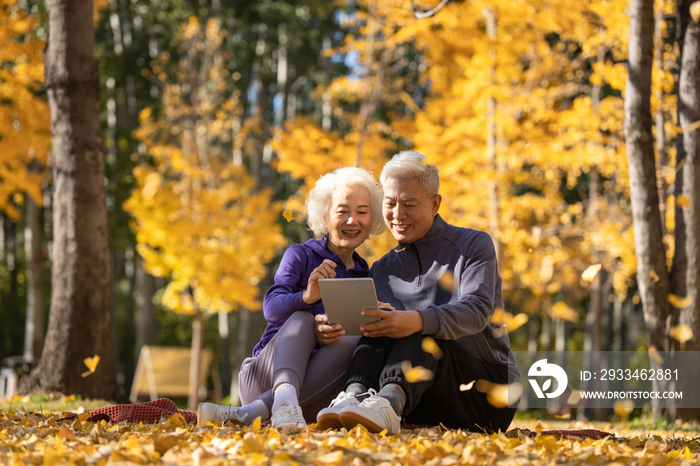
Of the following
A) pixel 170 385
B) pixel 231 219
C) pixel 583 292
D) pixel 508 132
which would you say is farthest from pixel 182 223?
pixel 583 292

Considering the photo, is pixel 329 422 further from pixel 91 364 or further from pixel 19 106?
pixel 19 106

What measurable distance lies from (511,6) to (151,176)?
7057mm

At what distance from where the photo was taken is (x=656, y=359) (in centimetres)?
545

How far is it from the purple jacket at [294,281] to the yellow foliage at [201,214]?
835cm

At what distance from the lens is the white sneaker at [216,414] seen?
2654 millimetres

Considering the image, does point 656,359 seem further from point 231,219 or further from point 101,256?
point 231,219

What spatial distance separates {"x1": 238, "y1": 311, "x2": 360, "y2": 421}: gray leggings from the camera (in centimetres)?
274

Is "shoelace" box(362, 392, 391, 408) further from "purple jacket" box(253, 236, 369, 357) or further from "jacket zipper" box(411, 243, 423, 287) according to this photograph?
"jacket zipper" box(411, 243, 423, 287)

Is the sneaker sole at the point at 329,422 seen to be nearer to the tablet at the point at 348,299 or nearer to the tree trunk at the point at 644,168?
the tablet at the point at 348,299

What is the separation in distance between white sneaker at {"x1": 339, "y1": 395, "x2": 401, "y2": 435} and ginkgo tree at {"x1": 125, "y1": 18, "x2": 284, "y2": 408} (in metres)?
9.23

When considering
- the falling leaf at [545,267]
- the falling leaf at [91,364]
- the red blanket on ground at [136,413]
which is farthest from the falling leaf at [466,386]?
the falling leaf at [545,267]

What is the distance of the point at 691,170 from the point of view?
553 centimetres

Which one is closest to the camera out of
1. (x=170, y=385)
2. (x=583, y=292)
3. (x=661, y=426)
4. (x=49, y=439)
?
(x=49, y=439)

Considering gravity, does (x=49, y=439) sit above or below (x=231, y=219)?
below
